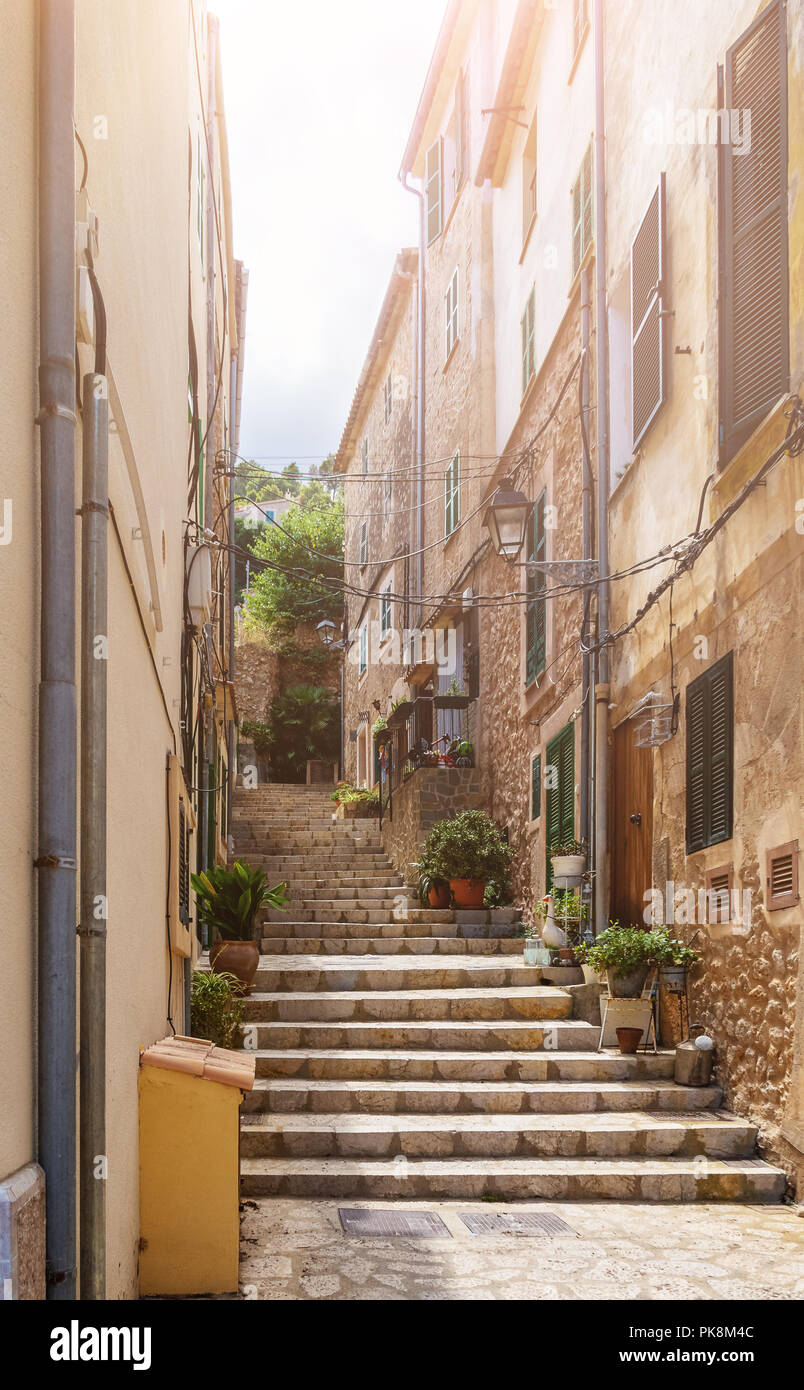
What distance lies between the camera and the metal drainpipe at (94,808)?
10.6ft

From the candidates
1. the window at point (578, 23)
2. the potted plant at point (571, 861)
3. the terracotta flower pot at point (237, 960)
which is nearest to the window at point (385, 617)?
the window at point (578, 23)

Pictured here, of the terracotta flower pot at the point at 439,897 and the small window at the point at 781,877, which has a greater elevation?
the small window at the point at 781,877

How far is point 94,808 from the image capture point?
333cm

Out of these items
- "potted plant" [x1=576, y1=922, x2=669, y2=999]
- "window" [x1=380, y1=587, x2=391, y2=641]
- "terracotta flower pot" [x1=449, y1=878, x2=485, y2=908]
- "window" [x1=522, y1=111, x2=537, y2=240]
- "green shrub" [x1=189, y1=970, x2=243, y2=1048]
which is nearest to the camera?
"green shrub" [x1=189, y1=970, x2=243, y2=1048]

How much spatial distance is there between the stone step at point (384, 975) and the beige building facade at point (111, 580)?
2.32 metres

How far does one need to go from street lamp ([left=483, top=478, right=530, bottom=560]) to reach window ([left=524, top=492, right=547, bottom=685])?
8.16 feet

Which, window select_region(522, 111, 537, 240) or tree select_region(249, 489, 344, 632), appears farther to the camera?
tree select_region(249, 489, 344, 632)

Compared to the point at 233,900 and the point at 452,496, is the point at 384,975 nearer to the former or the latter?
the point at 233,900

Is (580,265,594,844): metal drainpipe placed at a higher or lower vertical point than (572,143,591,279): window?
lower

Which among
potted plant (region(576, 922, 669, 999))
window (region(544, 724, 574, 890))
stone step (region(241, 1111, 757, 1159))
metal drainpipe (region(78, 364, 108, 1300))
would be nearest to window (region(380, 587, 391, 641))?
window (region(544, 724, 574, 890))

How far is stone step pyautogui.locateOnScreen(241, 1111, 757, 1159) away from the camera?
704 cm

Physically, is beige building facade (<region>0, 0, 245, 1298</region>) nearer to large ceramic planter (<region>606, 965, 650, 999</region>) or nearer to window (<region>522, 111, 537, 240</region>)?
large ceramic planter (<region>606, 965, 650, 999</region>)

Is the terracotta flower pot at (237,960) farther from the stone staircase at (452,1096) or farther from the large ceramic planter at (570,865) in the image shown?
the large ceramic planter at (570,865)

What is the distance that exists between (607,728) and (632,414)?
241 cm
